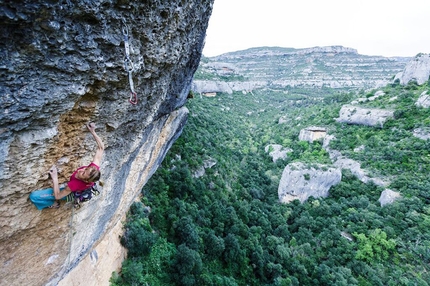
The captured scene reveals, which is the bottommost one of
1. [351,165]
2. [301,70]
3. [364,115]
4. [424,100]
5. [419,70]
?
[351,165]

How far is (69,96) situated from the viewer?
3.08 m

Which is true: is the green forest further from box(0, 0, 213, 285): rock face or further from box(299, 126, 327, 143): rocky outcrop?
box(0, 0, 213, 285): rock face

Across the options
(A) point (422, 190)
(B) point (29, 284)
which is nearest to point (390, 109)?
(A) point (422, 190)

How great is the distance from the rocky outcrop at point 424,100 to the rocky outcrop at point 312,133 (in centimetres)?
1224

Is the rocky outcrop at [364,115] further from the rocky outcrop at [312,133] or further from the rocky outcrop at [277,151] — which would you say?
the rocky outcrop at [277,151]

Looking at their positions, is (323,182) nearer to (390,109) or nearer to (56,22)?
(390,109)

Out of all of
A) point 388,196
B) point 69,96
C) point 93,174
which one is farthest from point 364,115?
point 69,96

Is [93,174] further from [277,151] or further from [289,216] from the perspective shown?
[277,151]

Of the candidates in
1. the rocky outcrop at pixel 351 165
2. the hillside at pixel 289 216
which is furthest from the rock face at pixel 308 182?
the rocky outcrop at pixel 351 165

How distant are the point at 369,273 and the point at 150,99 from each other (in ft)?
69.4

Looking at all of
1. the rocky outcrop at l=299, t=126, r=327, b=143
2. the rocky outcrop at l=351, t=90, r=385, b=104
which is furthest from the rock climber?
the rocky outcrop at l=351, t=90, r=385, b=104

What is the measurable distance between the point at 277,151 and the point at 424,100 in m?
20.7

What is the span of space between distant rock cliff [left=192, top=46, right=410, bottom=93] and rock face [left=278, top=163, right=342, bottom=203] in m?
36.6

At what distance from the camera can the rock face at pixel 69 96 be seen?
2.46 metres
